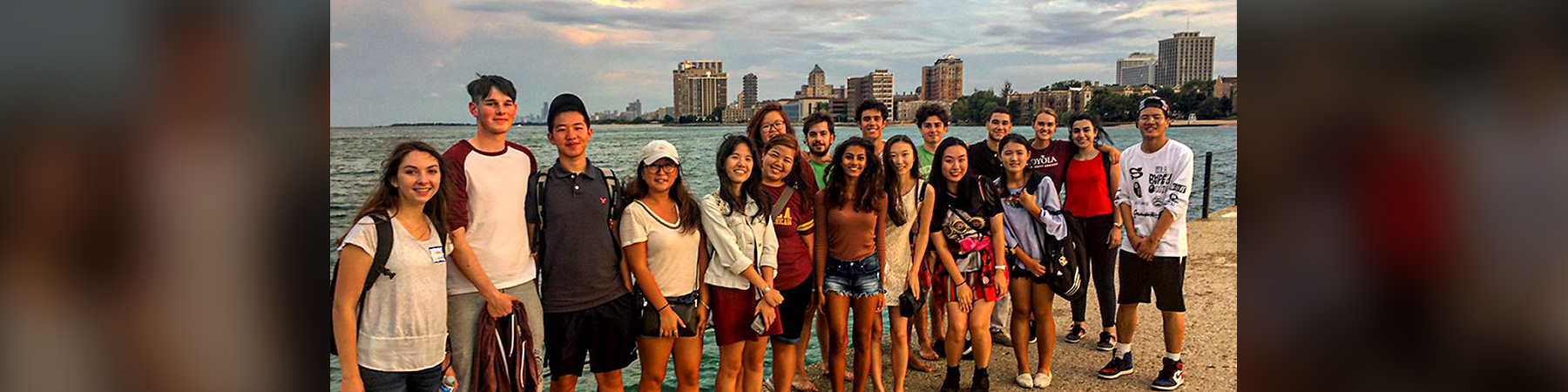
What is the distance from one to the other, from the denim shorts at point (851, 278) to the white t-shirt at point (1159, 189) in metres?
1.61

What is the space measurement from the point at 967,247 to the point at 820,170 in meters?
0.85

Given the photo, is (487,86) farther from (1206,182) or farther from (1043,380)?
(1206,182)

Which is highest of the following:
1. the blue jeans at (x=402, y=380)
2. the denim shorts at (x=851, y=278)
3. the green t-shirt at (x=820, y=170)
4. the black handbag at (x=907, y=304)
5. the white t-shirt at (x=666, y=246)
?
the green t-shirt at (x=820, y=170)

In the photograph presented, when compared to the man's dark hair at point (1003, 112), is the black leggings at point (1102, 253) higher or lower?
lower

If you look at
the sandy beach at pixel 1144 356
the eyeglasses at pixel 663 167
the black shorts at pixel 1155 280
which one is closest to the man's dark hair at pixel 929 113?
the black shorts at pixel 1155 280

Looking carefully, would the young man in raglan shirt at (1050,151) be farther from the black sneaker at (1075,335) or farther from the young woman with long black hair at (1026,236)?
the black sneaker at (1075,335)

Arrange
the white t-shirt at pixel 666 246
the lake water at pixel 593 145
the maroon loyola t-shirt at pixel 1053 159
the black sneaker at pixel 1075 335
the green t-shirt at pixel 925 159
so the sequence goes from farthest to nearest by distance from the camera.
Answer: the black sneaker at pixel 1075 335 < the green t-shirt at pixel 925 159 < the maroon loyola t-shirt at pixel 1053 159 < the white t-shirt at pixel 666 246 < the lake water at pixel 593 145

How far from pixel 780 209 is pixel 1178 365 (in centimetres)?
247

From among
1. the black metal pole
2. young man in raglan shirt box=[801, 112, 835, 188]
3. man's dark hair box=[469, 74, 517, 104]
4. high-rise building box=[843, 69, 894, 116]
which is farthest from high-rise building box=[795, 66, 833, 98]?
the black metal pole

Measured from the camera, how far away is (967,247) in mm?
4809

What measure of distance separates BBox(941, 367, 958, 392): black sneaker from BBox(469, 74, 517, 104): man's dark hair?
2.63 m

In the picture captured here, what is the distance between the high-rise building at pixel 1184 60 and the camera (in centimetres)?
641

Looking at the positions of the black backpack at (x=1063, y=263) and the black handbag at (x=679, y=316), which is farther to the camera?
the black backpack at (x=1063, y=263)
